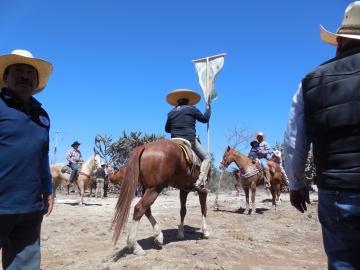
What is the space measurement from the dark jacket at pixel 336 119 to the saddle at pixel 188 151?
182 inches

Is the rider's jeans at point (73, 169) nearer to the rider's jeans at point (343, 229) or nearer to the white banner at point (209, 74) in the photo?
the white banner at point (209, 74)

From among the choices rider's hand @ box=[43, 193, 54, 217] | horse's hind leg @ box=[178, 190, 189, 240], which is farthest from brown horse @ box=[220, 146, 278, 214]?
rider's hand @ box=[43, 193, 54, 217]

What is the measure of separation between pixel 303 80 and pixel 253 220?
851 centimetres

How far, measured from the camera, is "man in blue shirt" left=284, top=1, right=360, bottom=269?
7.57 ft

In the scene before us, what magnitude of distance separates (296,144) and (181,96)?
237 inches

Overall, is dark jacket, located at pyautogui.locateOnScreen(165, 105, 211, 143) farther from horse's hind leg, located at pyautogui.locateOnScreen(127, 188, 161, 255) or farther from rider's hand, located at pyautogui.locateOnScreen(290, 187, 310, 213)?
rider's hand, located at pyautogui.locateOnScreen(290, 187, 310, 213)

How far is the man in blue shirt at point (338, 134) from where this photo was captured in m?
2.31

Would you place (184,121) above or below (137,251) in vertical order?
above

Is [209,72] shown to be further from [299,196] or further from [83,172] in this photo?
[83,172]

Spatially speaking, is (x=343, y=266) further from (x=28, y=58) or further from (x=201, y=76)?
(x=201, y=76)

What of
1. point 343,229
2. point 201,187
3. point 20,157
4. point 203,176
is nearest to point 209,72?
point 203,176

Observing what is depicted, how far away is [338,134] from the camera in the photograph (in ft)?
7.91

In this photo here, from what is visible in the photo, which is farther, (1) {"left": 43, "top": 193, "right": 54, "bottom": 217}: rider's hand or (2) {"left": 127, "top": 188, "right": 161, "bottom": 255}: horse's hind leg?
(2) {"left": 127, "top": 188, "right": 161, "bottom": 255}: horse's hind leg

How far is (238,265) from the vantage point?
5.65 m
